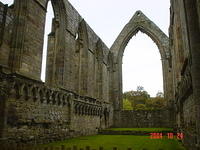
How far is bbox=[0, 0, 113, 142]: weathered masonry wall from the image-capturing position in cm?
671

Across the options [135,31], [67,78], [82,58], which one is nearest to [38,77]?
[67,78]

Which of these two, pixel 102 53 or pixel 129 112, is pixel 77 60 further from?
pixel 129 112

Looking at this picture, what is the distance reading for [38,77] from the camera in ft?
27.4

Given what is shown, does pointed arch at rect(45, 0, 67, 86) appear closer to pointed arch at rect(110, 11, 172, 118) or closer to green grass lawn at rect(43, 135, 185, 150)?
green grass lawn at rect(43, 135, 185, 150)

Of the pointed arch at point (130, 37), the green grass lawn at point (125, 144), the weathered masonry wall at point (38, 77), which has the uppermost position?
the pointed arch at point (130, 37)

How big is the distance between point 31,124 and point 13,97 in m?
1.37

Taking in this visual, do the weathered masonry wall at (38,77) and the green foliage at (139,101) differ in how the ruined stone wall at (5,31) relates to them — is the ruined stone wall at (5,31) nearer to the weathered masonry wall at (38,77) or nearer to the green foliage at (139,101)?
the weathered masonry wall at (38,77)

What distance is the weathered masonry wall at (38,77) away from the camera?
6715mm

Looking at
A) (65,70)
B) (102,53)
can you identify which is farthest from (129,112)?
(65,70)

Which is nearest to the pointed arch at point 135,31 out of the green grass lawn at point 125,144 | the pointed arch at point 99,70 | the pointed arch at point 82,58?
the pointed arch at point 99,70

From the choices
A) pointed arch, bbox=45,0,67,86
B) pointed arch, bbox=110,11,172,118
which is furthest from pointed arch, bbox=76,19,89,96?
pointed arch, bbox=110,11,172,118

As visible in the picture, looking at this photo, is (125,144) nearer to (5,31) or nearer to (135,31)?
(5,31)

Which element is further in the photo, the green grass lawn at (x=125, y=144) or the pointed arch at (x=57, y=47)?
the pointed arch at (x=57, y=47)

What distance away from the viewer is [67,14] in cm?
1176
